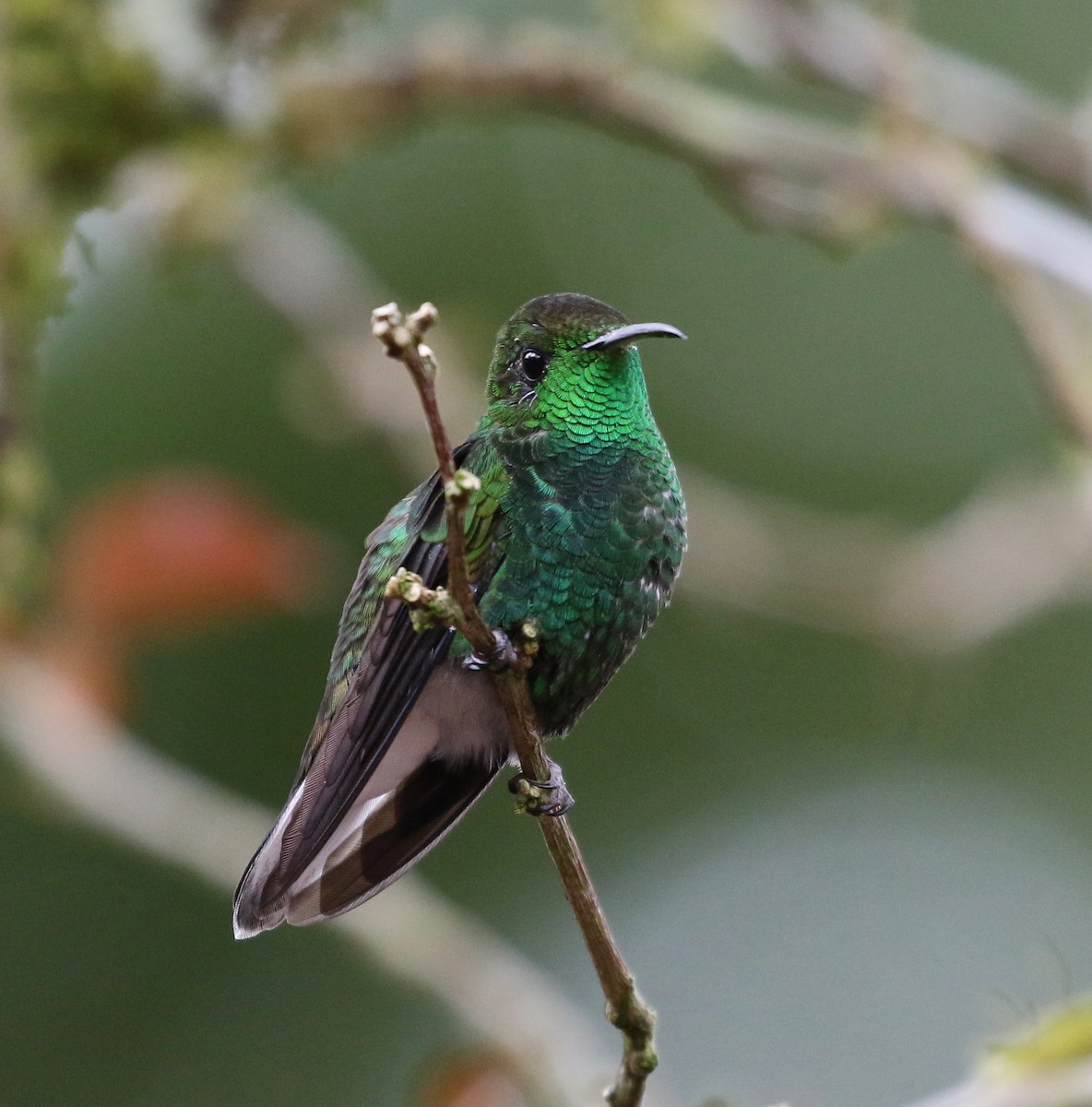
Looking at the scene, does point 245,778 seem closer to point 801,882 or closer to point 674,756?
point 674,756

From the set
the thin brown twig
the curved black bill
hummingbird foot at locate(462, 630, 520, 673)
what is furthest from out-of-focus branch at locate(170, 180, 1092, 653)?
the thin brown twig

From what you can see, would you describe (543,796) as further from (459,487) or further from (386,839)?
(386,839)

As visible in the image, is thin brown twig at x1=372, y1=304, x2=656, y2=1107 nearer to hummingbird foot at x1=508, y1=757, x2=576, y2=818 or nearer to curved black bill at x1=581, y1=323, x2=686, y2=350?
hummingbird foot at x1=508, y1=757, x2=576, y2=818

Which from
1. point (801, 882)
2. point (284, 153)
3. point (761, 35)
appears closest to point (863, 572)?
point (761, 35)

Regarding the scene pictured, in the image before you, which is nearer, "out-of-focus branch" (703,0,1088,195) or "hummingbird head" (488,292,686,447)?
"hummingbird head" (488,292,686,447)

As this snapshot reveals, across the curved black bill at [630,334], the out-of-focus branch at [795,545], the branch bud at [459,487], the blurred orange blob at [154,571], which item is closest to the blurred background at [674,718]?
the out-of-focus branch at [795,545]

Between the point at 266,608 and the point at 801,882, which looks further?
the point at 801,882

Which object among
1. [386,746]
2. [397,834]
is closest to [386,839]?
[397,834]
